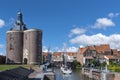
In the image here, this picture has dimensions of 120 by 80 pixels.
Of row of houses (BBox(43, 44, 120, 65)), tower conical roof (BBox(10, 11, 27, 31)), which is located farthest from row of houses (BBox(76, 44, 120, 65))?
tower conical roof (BBox(10, 11, 27, 31))

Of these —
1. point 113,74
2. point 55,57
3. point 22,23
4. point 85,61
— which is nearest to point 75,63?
point 85,61

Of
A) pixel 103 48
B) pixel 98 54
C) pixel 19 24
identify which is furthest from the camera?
pixel 103 48

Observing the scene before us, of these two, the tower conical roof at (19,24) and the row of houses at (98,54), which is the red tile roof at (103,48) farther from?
the tower conical roof at (19,24)

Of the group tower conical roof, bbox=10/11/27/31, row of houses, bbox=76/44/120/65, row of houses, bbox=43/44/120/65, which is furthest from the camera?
row of houses, bbox=43/44/120/65

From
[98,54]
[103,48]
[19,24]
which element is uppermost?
[19,24]

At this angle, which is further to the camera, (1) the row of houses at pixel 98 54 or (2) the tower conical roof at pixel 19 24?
(1) the row of houses at pixel 98 54

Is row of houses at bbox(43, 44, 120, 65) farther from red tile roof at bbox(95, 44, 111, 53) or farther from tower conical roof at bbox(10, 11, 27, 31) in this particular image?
tower conical roof at bbox(10, 11, 27, 31)

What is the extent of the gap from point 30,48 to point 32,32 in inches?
226

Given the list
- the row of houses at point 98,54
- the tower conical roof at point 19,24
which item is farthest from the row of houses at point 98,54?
the tower conical roof at point 19,24

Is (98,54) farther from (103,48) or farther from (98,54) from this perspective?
(103,48)

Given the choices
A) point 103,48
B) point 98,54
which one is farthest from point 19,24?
point 103,48

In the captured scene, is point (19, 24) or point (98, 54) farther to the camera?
point (98, 54)

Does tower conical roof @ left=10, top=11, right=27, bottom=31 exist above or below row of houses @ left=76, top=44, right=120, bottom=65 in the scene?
above

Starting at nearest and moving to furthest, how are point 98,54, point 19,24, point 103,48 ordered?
point 19,24
point 98,54
point 103,48
